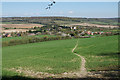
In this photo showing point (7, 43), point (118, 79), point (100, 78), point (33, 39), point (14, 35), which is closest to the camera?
point (118, 79)

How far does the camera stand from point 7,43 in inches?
2457

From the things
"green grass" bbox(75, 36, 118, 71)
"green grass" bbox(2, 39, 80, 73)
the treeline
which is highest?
the treeline

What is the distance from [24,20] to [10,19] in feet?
36.4

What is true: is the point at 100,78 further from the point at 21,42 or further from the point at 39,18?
the point at 39,18

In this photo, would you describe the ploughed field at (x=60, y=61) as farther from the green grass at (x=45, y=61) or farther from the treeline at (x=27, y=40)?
the treeline at (x=27, y=40)

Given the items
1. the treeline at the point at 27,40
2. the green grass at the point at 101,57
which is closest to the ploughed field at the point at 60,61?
the green grass at the point at 101,57

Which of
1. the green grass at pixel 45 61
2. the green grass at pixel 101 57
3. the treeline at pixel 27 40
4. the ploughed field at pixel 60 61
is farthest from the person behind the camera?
the treeline at pixel 27 40

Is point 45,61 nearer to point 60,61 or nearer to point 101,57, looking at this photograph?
point 60,61

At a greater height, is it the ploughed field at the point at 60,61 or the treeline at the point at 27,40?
the treeline at the point at 27,40

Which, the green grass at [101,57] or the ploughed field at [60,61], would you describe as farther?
the green grass at [101,57]

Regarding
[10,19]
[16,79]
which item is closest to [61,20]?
[10,19]

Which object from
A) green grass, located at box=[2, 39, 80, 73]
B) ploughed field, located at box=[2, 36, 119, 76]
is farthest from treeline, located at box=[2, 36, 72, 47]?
ploughed field, located at box=[2, 36, 119, 76]

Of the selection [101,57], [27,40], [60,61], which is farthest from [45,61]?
[27,40]

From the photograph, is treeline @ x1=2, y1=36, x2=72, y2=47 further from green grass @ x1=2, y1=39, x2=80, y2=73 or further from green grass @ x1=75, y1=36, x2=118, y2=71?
green grass @ x1=75, y1=36, x2=118, y2=71
